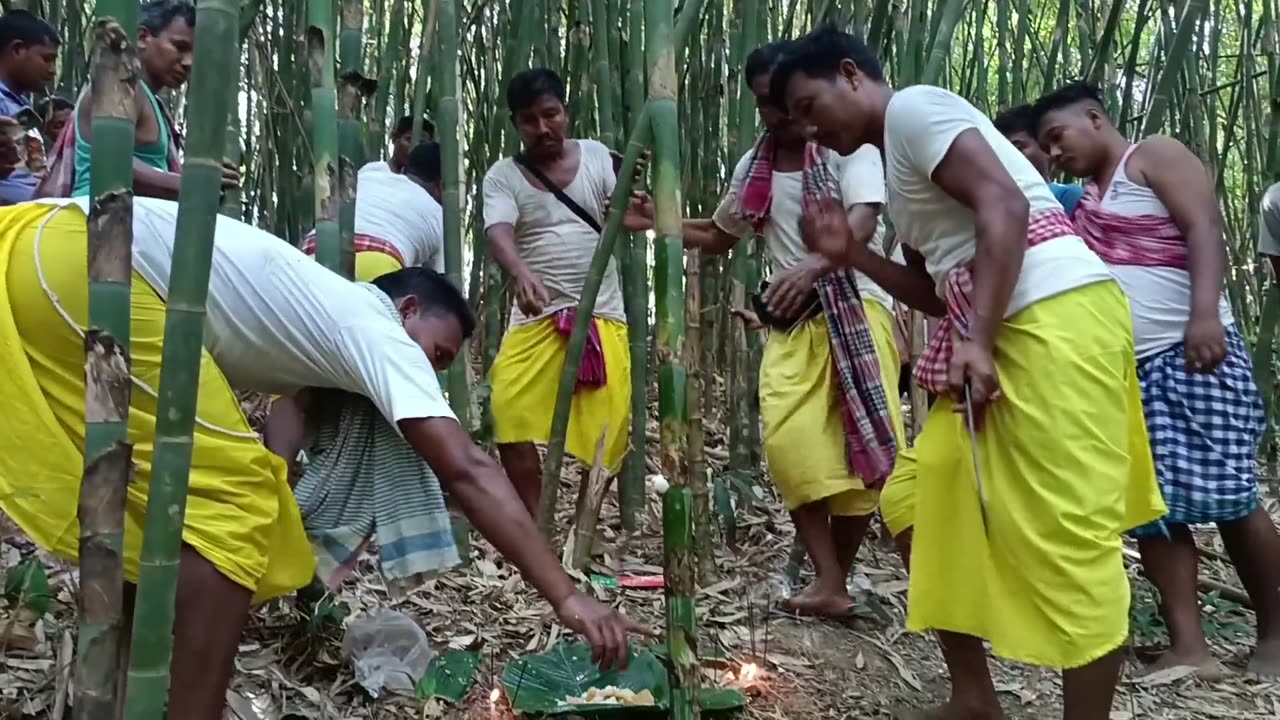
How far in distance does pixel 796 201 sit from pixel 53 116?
1.70 m

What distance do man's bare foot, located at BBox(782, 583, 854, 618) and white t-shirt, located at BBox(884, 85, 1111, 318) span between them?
0.83 m

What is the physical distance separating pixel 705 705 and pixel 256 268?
906 millimetres

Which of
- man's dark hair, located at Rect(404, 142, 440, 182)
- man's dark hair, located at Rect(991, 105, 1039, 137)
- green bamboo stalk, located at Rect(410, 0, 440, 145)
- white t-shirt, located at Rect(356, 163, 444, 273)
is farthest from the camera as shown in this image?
man's dark hair, located at Rect(404, 142, 440, 182)

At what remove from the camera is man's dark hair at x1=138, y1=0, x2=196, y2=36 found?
208 centimetres

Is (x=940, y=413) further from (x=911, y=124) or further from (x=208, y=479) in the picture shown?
(x=208, y=479)

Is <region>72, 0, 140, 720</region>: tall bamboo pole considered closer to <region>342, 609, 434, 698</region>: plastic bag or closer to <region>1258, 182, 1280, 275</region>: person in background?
<region>342, 609, 434, 698</region>: plastic bag

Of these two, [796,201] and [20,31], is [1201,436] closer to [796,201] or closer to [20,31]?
[796,201]

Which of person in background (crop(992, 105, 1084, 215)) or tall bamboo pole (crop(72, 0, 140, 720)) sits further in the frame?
person in background (crop(992, 105, 1084, 215))

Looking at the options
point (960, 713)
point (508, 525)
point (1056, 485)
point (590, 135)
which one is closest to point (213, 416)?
point (508, 525)

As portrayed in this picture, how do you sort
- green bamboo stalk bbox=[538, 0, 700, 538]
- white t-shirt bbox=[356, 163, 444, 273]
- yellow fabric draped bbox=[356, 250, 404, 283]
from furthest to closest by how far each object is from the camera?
1. white t-shirt bbox=[356, 163, 444, 273]
2. yellow fabric draped bbox=[356, 250, 404, 283]
3. green bamboo stalk bbox=[538, 0, 700, 538]

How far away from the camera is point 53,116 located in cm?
257

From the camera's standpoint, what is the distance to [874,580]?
106 inches

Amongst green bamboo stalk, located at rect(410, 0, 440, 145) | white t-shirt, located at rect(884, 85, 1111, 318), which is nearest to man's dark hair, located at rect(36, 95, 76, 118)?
green bamboo stalk, located at rect(410, 0, 440, 145)

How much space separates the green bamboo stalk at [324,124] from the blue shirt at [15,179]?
0.97 meters
